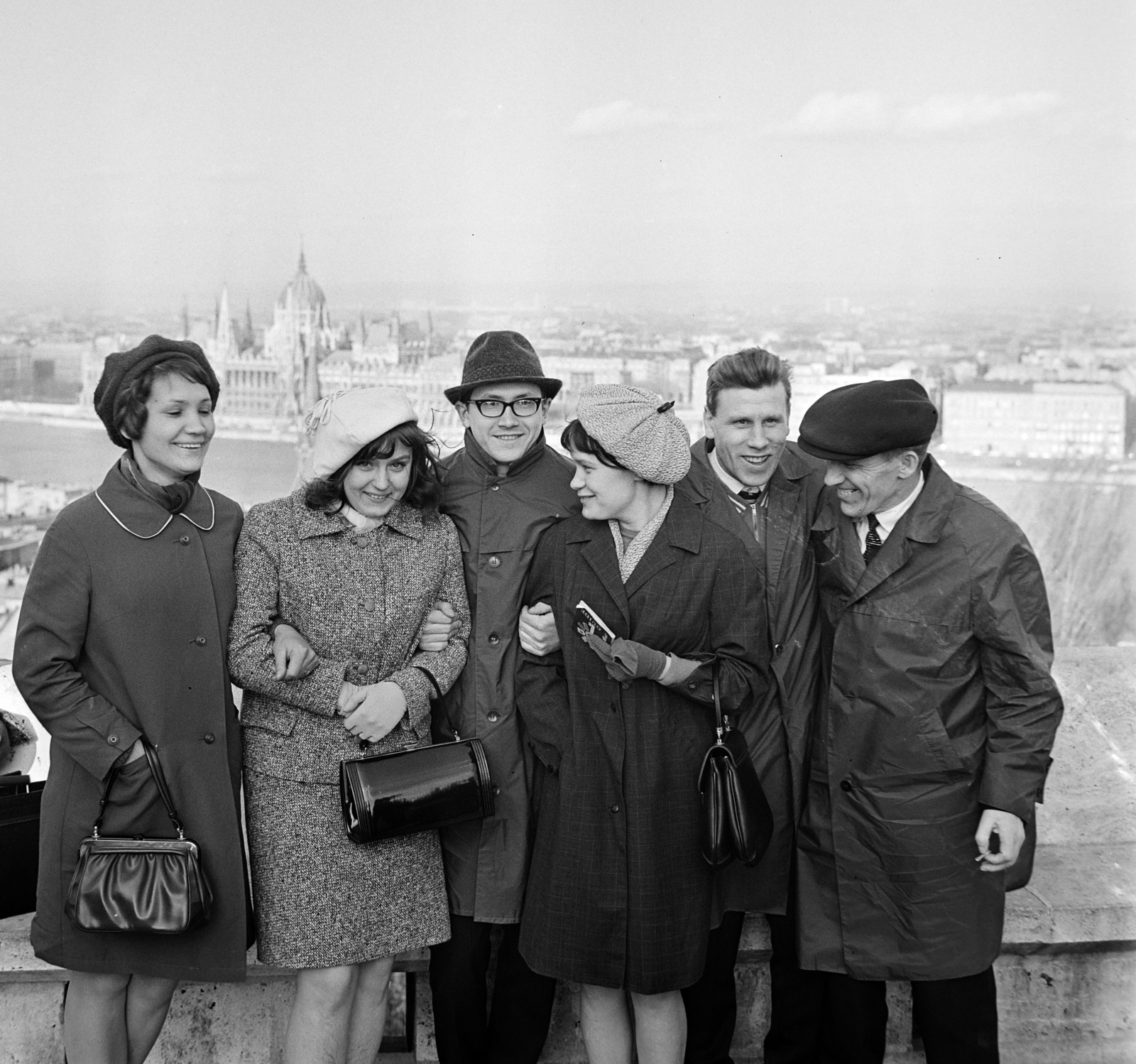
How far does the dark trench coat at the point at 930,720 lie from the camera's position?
2156 mm

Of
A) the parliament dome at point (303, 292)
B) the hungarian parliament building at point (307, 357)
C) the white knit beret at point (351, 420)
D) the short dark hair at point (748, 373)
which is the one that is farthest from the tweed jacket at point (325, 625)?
the parliament dome at point (303, 292)

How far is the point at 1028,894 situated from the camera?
2.75m

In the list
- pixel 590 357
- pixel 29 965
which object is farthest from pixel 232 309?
pixel 29 965

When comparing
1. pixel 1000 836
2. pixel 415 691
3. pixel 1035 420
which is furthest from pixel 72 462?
pixel 1000 836

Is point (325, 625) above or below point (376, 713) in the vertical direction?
above

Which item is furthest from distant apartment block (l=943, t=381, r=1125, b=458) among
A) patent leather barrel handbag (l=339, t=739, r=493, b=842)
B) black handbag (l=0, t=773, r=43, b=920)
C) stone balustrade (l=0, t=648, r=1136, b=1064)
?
black handbag (l=0, t=773, r=43, b=920)

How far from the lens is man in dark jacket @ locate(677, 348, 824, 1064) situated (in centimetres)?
237

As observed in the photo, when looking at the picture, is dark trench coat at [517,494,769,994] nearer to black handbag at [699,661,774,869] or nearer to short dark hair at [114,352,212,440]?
black handbag at [699,661,774,869]

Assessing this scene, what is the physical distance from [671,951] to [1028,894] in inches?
42.7

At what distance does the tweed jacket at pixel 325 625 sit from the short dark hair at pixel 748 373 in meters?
0.72

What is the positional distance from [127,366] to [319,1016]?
130 cm

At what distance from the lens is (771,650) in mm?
2369

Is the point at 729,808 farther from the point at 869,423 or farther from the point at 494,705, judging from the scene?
the point at 869,423

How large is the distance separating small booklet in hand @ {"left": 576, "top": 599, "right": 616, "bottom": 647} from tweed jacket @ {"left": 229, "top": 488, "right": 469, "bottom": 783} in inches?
10.7
